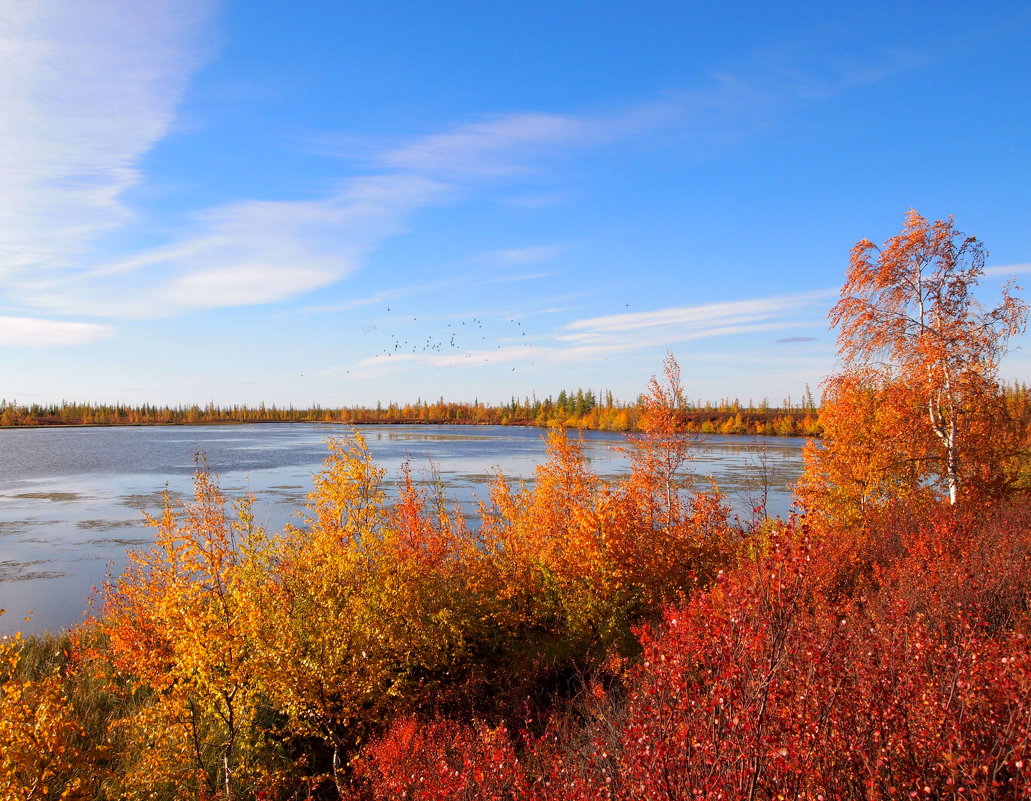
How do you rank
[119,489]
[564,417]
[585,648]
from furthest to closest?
1. [564,417]
2. [119,489]
3. [585,648]

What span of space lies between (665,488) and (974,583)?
1615cm

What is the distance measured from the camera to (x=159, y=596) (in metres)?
13.6

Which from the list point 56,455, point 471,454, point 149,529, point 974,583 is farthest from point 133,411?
point 974,583

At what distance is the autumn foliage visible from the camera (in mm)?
4781

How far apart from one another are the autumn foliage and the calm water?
10.3 feet

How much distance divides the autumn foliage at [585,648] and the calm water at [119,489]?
10.3ft

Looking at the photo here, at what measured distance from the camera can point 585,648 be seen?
16172 mm

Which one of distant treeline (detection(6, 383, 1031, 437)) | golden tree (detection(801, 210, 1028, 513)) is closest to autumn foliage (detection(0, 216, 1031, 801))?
golden tree (detection(801, 210, 1028, 513))

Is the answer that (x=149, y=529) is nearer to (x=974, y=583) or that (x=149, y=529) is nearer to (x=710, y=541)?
(x=710, y=541)

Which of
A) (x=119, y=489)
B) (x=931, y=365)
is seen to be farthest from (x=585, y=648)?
(x=119, y=489)

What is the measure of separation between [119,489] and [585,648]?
34.0 meters

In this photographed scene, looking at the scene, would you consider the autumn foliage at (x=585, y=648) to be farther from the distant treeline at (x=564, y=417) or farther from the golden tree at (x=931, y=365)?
the distant treeline at (x=564, y=417)

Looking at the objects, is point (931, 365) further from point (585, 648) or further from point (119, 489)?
point (119, 489)

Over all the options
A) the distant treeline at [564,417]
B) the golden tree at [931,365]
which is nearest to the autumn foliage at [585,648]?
the golden tree at [931,365]
